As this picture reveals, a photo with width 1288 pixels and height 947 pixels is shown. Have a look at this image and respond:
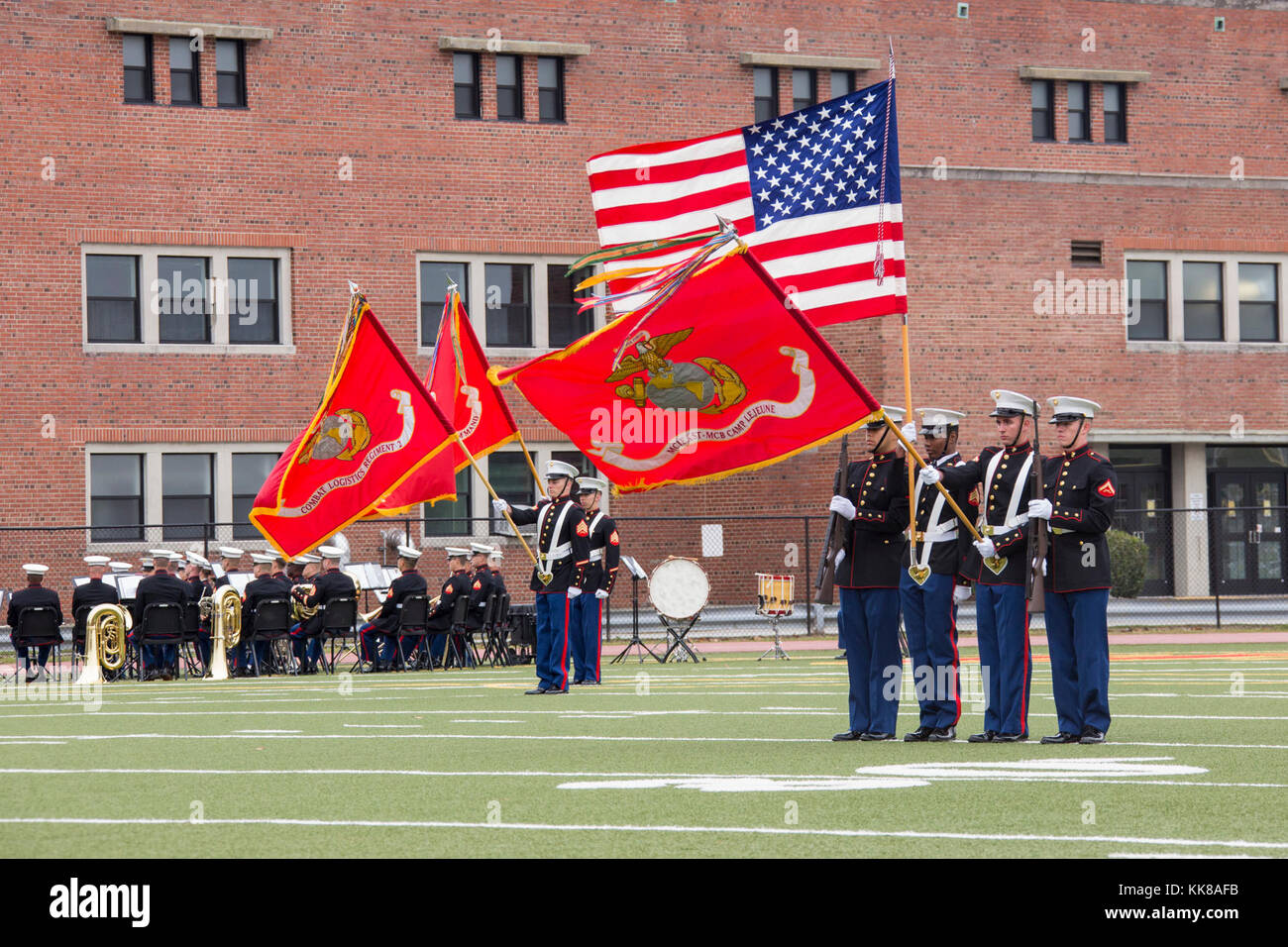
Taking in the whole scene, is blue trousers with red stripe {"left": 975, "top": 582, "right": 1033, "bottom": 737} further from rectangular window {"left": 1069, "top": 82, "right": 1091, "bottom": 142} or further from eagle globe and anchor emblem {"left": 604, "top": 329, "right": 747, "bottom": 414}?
rectangular window {"left": 1069, "top": 82, "right": 1091, "bottom": 142}

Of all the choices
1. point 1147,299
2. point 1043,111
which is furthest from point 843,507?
point 1043,111

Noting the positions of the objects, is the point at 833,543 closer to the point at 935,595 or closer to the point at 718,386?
the point at 935,595

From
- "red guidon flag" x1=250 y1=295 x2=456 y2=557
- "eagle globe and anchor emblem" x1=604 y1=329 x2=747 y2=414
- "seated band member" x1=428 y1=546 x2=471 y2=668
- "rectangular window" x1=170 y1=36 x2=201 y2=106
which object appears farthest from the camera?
"rectangular window" x1=170 y1=36 x2=201 y2=106

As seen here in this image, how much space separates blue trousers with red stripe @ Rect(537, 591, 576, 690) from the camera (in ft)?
61.7

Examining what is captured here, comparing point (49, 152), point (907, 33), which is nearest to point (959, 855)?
point (49, 152)

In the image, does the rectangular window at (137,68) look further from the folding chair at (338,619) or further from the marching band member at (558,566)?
the marching band member at (558,566)

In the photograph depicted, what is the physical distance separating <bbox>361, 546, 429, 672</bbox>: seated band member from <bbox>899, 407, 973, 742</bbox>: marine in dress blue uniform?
45.8 feet

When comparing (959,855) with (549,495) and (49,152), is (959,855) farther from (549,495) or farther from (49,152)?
(49,152)

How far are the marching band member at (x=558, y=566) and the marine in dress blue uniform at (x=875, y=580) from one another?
6.52 m

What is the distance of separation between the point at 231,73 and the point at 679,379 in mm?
25457

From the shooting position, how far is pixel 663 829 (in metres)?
7.98

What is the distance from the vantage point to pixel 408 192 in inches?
1439

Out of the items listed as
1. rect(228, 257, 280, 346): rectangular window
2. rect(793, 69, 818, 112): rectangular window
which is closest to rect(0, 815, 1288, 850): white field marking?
rect(228, 257, 280, 346): rectangular window
